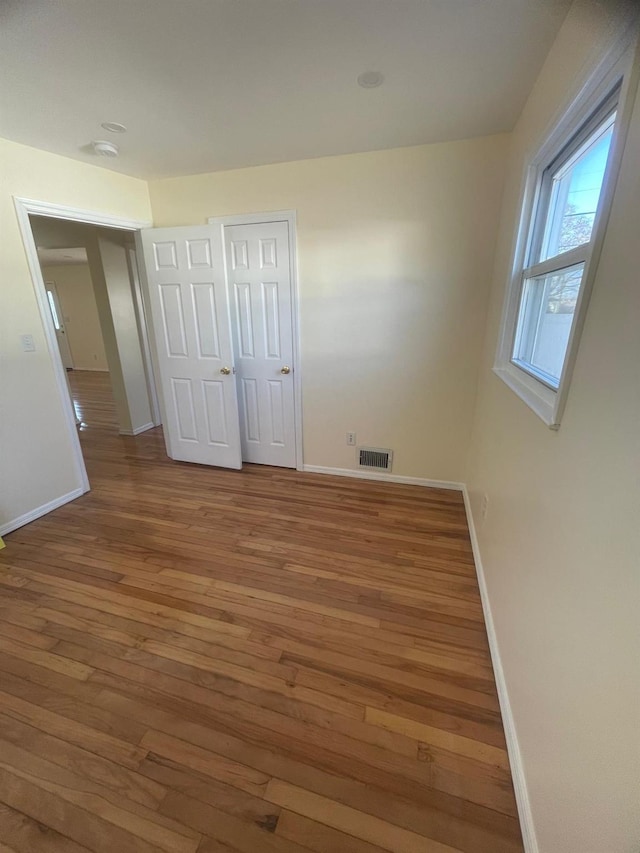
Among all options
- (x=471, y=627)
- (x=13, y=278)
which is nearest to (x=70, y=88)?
(x=13, y=278)

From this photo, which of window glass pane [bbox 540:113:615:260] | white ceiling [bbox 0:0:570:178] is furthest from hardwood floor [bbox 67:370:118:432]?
window glass pane [bbox 540:113:615:260]

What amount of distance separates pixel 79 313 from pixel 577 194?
30.8ft

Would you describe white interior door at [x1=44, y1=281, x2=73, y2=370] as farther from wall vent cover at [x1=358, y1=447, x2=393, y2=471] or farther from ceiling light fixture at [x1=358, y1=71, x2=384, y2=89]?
ceiling light fixture at [x1=358, y1=71, x2=384, y2=89]

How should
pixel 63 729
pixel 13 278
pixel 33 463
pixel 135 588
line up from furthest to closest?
pixel 33 463 → pixel 13 278 → pixel 135 588 → pixel 63 729

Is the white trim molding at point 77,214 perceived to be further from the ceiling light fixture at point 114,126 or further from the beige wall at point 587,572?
the beige wall at point 587,572

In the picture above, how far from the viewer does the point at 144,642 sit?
5.16 ft

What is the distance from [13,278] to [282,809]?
3.08 metres

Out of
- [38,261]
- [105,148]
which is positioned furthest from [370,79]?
[38,261]

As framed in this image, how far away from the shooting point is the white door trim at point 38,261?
220 cm

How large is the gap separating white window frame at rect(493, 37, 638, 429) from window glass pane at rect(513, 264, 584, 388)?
4cm

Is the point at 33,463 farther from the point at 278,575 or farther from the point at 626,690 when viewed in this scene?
the point at 626,690

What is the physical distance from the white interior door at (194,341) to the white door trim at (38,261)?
0.31 metres

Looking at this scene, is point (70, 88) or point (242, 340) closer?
point (70, 88)

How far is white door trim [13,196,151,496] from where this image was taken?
7.22ft
